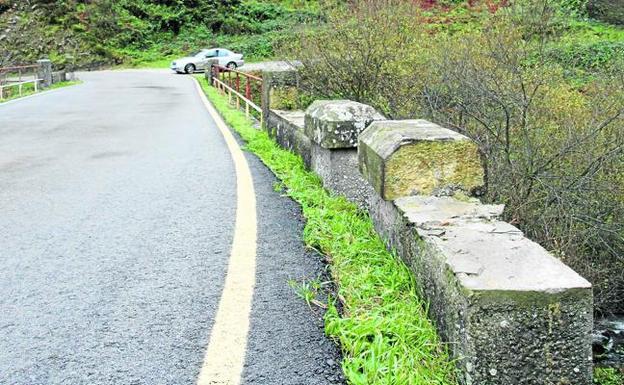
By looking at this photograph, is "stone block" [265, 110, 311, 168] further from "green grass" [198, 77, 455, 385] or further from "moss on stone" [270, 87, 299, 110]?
"green grass" [198, 77, 455, 385]

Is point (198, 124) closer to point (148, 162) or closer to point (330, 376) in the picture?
point (148, 162)

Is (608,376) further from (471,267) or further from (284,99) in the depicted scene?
(284,99)

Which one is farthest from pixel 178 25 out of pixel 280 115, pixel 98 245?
pixel 98 245

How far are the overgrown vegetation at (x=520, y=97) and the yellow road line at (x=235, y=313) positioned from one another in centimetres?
346

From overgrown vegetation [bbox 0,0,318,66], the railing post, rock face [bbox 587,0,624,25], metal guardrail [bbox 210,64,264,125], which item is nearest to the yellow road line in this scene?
metal guardrail [bbox 210,64,264,125]

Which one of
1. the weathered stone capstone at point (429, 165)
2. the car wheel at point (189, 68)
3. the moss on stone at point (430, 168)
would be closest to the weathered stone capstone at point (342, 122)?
the weathered stone capstone at point (429, 165)

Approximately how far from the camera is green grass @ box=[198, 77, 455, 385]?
7.83 feet

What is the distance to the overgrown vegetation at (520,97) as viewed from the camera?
8688mm

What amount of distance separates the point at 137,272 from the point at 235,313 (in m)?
0.91

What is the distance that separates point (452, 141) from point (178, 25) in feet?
151

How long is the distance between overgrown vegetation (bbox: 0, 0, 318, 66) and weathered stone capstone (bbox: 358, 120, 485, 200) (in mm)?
36265

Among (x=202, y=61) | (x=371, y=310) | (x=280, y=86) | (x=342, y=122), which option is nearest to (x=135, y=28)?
(x=202, y=61)

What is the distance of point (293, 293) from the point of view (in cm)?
329

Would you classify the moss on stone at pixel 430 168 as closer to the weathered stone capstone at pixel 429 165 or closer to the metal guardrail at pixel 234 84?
the weathered stone capstone at pixel 429 165
